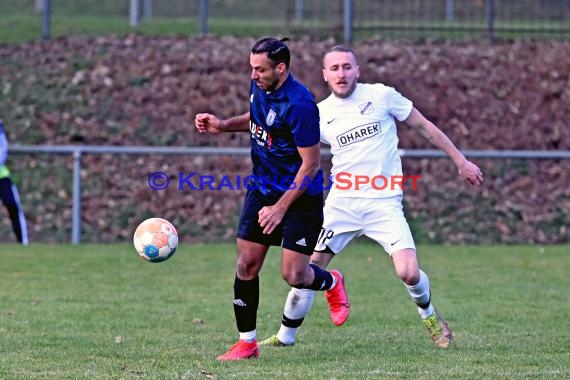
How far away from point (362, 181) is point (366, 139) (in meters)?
0.31

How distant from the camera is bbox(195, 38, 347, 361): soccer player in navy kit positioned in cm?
664

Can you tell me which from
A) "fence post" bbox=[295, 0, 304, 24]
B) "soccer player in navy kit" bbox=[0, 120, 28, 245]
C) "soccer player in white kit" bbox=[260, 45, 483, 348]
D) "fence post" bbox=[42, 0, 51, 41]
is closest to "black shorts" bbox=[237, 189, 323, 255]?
"soccer player in white kit" bbox=[260, 45, 483, 348]

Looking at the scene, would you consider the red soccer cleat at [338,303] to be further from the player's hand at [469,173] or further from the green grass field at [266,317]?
the player's hand at [469,173]

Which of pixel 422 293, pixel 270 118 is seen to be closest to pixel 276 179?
pixel 270 118

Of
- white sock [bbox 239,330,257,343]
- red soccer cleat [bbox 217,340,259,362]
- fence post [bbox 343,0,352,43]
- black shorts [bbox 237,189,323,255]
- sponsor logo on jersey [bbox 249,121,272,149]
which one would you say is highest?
fence post [bbox 343,0,352,43]

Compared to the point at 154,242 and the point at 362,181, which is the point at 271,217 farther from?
the point at 362,181

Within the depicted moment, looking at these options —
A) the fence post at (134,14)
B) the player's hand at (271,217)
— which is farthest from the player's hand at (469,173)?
the fence post at (134,14)

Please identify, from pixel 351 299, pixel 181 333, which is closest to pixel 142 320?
pixel 181 333

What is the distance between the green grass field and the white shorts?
0.75 metres

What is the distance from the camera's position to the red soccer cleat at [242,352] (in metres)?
6.95

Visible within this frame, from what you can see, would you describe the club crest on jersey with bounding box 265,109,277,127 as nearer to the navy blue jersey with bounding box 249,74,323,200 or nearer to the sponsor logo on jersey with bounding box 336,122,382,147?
the navy blue jersey with bounding box 249,74,323,200

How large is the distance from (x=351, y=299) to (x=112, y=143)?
7.76 meters

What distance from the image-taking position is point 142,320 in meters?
8.97

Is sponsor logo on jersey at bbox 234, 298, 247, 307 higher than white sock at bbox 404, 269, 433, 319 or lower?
higher
